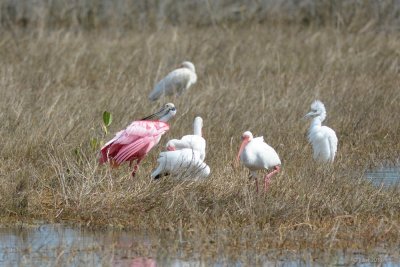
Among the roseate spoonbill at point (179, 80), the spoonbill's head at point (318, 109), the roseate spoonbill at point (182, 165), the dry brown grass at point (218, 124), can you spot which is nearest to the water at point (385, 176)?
the dry brown grass at point (218, 124)

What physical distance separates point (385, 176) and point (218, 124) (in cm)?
195

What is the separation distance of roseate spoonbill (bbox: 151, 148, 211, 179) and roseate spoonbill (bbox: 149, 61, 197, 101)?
480cm

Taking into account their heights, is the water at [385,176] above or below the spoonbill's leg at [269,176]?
above

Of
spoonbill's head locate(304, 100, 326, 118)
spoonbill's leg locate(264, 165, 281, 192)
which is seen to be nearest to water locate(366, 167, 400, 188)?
spoonbill's head locate(304, 100, 326, 118)

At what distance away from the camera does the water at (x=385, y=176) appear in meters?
8.67

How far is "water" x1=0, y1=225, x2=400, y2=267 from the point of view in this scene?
6.05 metres

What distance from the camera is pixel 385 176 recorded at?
9109 mm

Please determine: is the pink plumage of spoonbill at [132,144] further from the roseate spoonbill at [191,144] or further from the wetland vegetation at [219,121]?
the roseate spoonbill at [191,144]

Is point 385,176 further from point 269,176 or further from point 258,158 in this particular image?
point 258,158

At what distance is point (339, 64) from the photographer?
1462 centimetres

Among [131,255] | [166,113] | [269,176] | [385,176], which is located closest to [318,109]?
[385,176]

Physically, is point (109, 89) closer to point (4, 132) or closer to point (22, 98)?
point (22, 98)

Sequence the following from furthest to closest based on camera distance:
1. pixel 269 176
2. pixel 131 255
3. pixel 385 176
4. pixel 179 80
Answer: pixel 179 80, pixel 385 176, pixel 269 176, pixel 131 255

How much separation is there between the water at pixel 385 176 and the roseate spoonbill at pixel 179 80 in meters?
3.90
